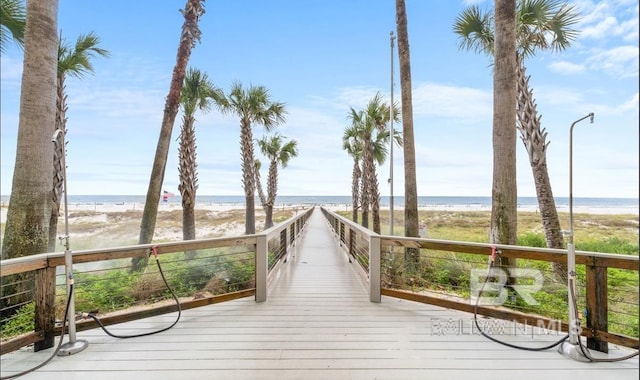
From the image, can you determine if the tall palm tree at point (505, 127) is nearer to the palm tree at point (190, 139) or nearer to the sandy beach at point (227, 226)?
the sandy beach at point (227, 226)

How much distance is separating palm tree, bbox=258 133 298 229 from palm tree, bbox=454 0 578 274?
43.0 ft

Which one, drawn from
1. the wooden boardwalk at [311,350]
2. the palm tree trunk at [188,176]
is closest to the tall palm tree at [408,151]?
the wooden boardwalk at [311,350]

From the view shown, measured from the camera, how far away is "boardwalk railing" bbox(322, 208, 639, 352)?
246cm

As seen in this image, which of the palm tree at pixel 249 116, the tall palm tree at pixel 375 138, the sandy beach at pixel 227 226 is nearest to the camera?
the tall palm tree at pixel 375 138

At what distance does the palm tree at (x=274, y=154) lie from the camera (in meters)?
17.8

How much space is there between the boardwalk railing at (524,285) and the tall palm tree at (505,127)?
1.88ft

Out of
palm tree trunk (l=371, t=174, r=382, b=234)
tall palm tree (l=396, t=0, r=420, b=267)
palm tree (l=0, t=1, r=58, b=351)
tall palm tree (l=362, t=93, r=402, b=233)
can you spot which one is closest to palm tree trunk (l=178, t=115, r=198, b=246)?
palm tree (l=0, t=1, r=58, b=351)

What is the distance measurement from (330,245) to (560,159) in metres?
6.85

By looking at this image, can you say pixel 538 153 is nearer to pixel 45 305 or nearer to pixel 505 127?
pixel 505 127

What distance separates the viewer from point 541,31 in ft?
19.8

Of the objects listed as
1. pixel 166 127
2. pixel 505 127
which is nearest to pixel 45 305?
pixel 166 127

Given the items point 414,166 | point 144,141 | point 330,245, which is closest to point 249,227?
point 330,245

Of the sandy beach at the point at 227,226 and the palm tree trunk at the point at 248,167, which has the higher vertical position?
the palm tree trunk at the point at 248,167

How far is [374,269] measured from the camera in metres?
3.81
